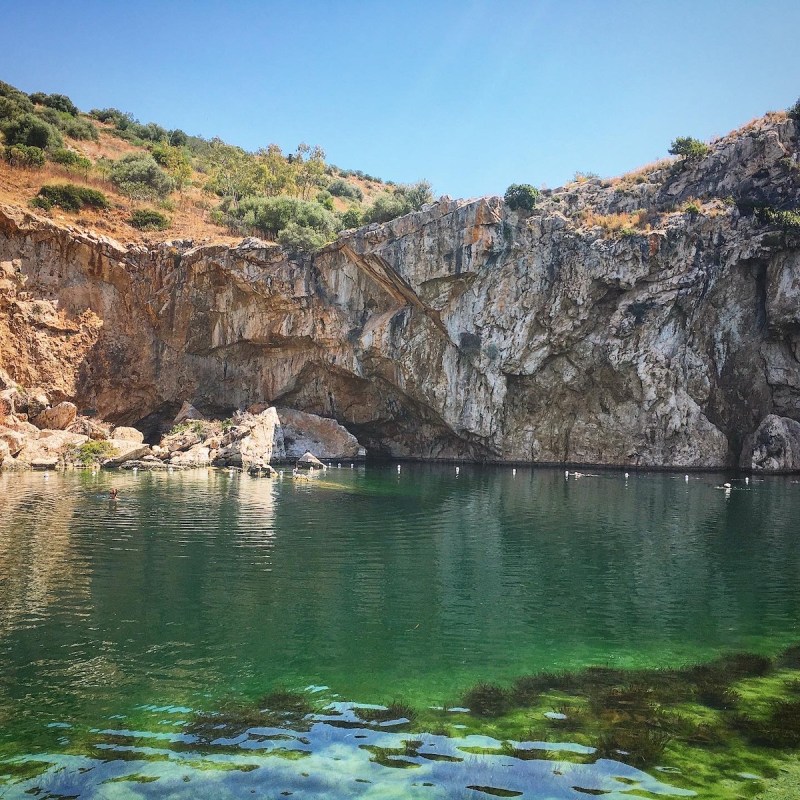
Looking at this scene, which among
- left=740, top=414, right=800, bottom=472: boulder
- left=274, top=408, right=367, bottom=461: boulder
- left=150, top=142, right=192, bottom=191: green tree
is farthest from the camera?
left=150, top=142, right=192, bottom=191: green tree

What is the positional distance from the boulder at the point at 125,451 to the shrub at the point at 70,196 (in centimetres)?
2077

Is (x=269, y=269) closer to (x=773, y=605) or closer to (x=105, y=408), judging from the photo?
(x=105, y=408)

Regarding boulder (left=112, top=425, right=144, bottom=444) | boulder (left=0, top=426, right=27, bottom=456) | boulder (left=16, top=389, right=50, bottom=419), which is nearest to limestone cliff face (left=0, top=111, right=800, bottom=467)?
boulder (left=16, top=389, right=50, bottom=419)

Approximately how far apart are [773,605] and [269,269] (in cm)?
4544

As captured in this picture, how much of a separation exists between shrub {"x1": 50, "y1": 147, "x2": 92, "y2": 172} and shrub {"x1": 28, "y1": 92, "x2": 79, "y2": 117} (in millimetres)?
20417

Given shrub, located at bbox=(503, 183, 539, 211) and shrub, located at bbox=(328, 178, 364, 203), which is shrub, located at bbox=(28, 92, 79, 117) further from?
shrub, located at bbox=(503, 183, 539, 211)

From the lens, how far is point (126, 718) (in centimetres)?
877

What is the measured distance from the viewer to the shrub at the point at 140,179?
60531mm

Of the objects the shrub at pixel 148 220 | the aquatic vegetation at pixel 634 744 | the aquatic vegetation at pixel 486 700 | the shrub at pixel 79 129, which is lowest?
the aquatic vegetation at pixel 486 700

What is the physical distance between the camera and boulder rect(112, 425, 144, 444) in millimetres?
49125

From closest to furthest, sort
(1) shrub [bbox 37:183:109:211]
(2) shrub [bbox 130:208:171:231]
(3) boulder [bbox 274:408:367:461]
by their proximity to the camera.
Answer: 1. (1) shrub [bbox 37:183:109:211]
2. (3) boulder [bbox 274:408:367:461]
3. (2) shrub [bbox 130:208:171:231]

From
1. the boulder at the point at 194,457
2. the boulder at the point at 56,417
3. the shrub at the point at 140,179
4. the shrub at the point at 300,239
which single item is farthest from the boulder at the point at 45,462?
the shrub at the point at 140,179

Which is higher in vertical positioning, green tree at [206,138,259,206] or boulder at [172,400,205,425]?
green tree at [206,138,259,206]

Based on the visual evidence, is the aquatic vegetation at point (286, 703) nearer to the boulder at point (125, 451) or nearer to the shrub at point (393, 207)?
the boulder at point (125, 451)
